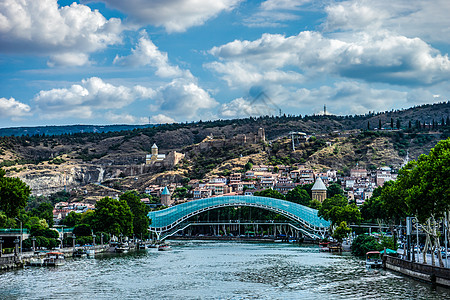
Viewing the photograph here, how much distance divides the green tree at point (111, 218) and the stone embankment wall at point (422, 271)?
3469 cm

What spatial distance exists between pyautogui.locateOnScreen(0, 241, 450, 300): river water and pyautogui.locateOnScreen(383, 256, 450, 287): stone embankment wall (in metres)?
0.51

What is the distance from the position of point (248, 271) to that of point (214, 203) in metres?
57.6

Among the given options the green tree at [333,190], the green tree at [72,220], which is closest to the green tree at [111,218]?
the green tree at [72,220]

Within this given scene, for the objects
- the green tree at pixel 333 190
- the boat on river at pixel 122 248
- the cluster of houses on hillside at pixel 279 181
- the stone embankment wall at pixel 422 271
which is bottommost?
the stone embankment wall at pixel 422 271

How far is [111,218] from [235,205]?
116 feet

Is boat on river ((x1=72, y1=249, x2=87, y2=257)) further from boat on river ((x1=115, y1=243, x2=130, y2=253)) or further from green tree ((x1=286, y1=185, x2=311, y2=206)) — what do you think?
green tree ((x1=286, y1=185, x2=311, y2=206))

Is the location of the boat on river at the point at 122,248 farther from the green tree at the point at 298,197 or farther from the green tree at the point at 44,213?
the green tree at the point at 298,197

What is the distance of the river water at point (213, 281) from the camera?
3778 centimetres

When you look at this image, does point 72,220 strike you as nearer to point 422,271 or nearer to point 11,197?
point 11,197

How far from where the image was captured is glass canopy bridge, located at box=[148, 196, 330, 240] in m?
101

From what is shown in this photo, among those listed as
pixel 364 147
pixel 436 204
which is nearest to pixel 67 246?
pixel 436 204

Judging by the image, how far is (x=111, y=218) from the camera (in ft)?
246

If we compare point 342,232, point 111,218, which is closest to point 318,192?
point 342,232

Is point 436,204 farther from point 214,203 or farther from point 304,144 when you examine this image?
point 304,144
